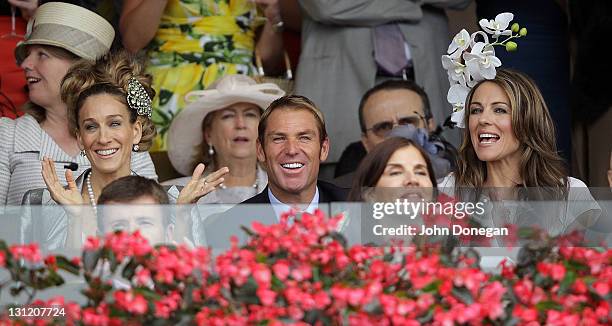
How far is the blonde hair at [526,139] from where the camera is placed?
13.5 feet

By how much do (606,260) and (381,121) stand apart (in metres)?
2.24

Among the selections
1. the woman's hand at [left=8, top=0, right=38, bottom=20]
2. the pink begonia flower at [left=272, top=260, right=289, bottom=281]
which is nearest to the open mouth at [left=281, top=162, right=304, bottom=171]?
the pink begonia flower at [left=272, top=260, right=289, bottom=281]

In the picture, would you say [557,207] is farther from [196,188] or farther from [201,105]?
[201,105]

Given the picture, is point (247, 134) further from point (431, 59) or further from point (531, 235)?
point (531, 235)

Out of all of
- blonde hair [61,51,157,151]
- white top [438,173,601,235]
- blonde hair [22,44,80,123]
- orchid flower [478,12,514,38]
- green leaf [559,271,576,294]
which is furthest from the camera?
blonde hair [22,44,80,123]

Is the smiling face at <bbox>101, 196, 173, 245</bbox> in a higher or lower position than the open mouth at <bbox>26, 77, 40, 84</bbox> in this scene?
lower

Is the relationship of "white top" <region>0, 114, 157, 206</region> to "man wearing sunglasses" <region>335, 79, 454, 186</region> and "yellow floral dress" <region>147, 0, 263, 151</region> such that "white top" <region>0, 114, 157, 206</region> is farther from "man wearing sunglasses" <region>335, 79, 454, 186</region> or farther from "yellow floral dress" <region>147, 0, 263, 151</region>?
"man wearing sunglasses" <region>335, 79, 454, 186</region>

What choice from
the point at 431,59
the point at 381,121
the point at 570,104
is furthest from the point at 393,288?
the point at 570,104

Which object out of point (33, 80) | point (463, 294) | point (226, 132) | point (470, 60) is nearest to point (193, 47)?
point (226, 132)

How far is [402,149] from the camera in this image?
3.63 m

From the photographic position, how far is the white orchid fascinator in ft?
13.9

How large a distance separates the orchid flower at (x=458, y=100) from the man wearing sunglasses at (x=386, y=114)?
0.71 meters

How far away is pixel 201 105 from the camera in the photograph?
17.2 ft

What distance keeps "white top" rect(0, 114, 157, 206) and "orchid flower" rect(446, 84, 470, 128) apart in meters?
1.11
